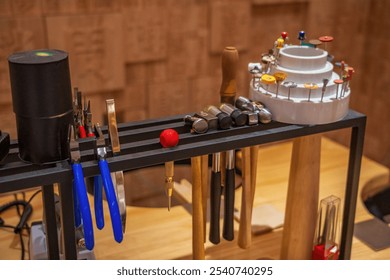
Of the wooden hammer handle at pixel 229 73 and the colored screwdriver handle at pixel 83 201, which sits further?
the wooden hammer handle at pixel 229 73

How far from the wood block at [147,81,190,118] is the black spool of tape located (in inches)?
31.8

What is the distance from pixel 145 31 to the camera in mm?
1501

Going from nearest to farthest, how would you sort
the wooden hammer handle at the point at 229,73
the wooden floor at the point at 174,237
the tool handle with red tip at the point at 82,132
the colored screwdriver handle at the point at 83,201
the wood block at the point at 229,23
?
the colored screwdriver handle at the point at 83,201
the tool handle with red tip at the point at 82,132
the wooden hammer handle at the point at 229,73
the wooden floor at the point at 174,237
the wood block at the point at 229,23

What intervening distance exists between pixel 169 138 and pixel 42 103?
0.20m

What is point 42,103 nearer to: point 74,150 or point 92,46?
point 74,150

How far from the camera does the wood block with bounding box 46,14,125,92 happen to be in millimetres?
1390

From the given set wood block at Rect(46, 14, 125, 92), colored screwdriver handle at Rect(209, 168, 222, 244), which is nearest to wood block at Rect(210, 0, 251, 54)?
wood block at Rect(46, 14, 125, 92)

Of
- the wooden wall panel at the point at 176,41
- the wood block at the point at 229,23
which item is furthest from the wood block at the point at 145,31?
the wood block at the point at 229,23

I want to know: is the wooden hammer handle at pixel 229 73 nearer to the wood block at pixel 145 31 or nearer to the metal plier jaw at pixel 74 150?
the metal plier jaw at pixel 74 150

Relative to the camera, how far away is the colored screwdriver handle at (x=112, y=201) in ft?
2.38

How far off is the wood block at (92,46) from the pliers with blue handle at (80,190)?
693 mm

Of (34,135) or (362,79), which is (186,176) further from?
(34,135)

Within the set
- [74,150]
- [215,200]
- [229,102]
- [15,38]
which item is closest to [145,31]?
[15,38]
